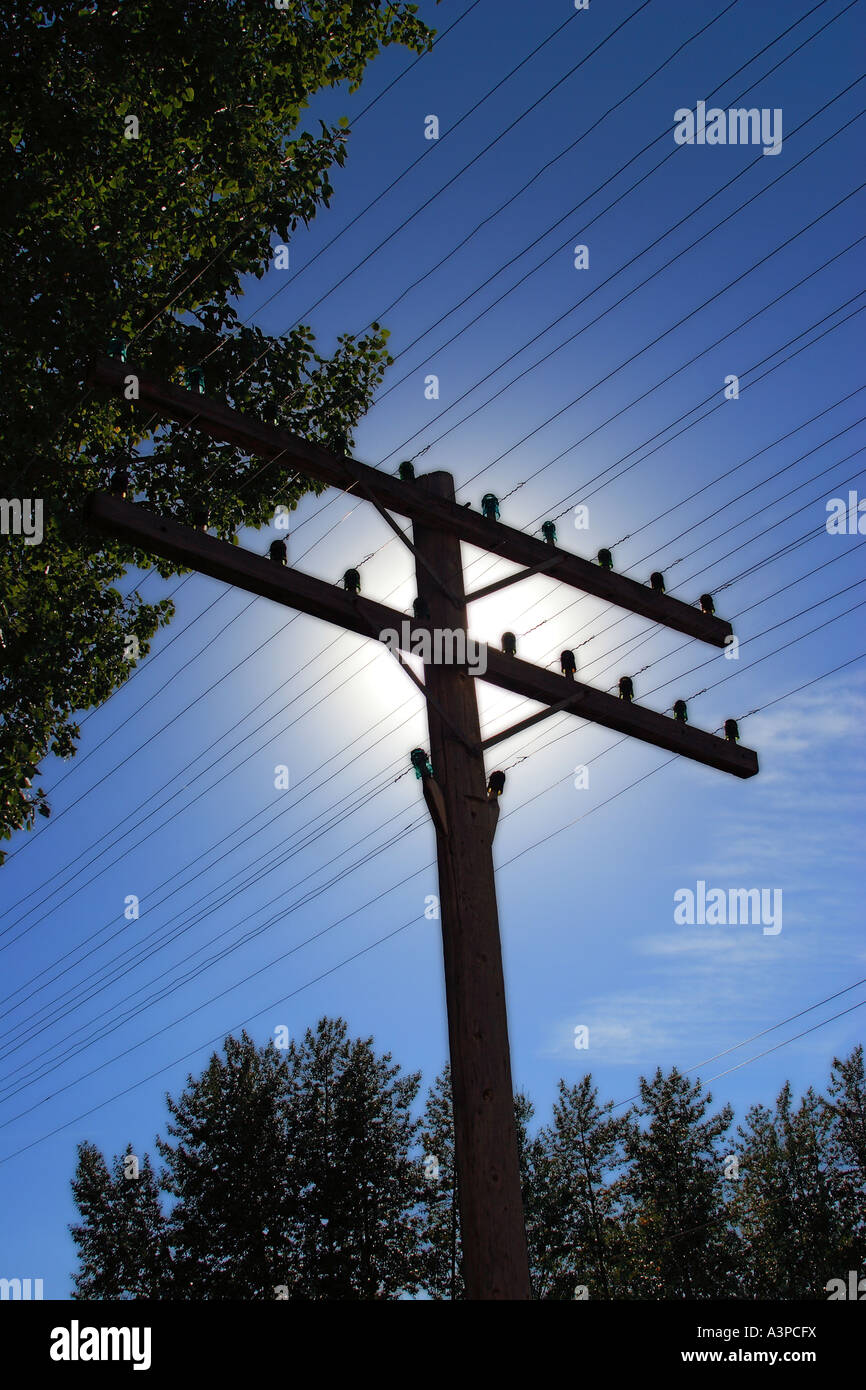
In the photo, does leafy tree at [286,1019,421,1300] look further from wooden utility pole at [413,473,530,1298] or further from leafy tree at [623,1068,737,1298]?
wooden utility pole at [413,473,530,1298]

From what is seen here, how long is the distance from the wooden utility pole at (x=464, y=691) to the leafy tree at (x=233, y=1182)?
28814mm

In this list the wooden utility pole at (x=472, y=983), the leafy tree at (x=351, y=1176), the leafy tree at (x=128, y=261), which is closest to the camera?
the wooden utility pole at (x=472, y=983)

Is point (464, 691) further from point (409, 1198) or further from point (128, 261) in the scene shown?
point (409, 1198)

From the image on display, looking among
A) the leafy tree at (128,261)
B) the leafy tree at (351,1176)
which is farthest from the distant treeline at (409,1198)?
the leafy tree at (128,261)

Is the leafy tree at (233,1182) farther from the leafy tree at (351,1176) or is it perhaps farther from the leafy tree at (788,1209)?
the leafy tree at (788,1209)

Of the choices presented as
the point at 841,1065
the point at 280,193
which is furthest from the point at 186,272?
the point at 841,1065

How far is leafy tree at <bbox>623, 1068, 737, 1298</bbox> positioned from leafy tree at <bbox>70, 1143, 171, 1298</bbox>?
1510cm

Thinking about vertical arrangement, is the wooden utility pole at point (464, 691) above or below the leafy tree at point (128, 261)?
below

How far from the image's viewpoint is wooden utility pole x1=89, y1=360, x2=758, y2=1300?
5504 millimetres

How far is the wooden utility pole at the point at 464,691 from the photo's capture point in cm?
550

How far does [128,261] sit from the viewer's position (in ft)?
40.6
